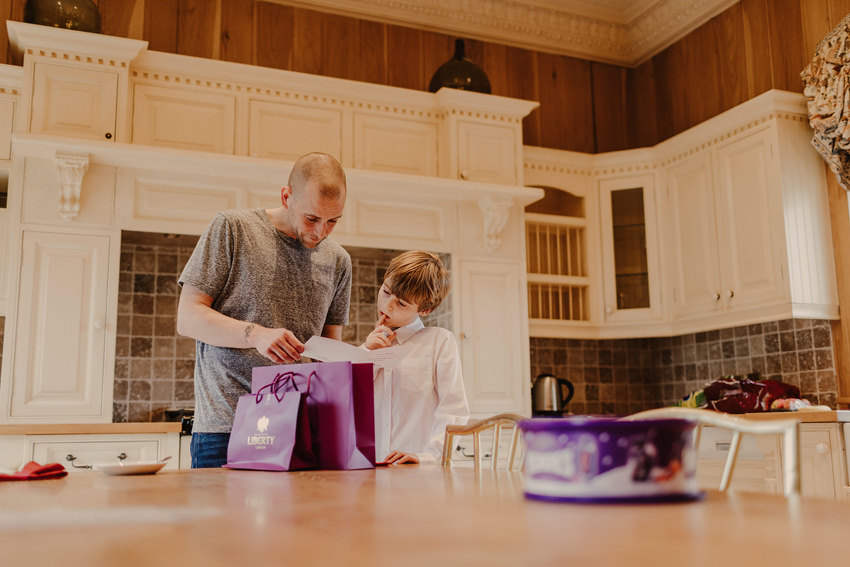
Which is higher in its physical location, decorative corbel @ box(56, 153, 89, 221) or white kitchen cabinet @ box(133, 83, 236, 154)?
white kitchen cabinet @ box(133, 83, 236, 154)

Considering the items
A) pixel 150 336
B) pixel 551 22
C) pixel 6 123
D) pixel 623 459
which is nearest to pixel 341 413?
pixel 623 459

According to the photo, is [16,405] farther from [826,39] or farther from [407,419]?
[826,39]

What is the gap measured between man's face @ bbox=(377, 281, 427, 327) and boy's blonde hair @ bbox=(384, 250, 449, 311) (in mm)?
16

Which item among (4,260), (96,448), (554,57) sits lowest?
(96,448)

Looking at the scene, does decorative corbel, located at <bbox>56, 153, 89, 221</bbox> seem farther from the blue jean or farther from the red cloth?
the red cloth

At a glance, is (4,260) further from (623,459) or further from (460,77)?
(623,459)

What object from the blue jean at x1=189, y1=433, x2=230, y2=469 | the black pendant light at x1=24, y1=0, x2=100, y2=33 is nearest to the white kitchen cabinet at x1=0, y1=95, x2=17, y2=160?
the black pendant light at x1=24, y1=0, x2=100, y2=33

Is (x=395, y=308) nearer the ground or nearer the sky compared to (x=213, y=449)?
nearer the sky

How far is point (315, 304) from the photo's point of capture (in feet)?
5.82

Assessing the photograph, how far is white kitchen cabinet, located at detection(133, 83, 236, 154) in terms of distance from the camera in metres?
3.44

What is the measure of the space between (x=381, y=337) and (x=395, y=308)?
3.5 inches

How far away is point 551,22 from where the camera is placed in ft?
15.5

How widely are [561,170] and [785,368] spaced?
154 centimetres

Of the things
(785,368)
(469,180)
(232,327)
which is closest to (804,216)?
(785,368)
